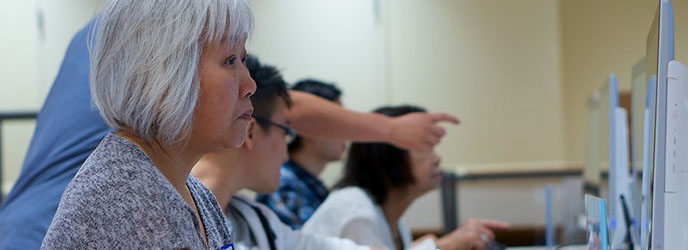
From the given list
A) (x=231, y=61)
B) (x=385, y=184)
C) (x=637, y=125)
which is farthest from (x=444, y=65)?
(x=231, y=61)

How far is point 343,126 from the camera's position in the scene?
1.88 meters

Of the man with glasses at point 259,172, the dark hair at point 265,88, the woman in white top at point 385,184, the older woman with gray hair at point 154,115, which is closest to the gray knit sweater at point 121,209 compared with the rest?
the older woman with gray hair at point 154,115

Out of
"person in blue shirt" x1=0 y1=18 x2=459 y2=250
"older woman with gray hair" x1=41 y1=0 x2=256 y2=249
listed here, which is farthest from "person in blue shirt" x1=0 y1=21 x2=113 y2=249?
"older woman with gray hair" x1=41 y1=0 x2=256 y2=249

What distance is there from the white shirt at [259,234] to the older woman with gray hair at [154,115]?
0.60 meters

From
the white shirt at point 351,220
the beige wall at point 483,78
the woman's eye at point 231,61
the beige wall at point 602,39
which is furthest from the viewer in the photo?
the beige wall at point 483,78

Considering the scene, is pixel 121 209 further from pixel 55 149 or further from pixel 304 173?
pixel 304 173

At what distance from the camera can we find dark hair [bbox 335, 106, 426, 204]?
2369 mm

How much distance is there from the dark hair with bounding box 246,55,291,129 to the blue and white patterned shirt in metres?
0.64

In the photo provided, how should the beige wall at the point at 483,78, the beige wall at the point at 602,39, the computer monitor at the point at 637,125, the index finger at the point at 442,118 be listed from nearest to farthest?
the beige wall at the point at 602,39
the computer monitor at the point at 637,125
the index finger at the point at 442,118
the beige wall at the point at 483,78

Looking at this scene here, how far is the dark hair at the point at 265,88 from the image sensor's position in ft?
5.43

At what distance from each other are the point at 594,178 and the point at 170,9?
218cm

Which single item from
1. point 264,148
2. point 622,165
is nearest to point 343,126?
point 264,148

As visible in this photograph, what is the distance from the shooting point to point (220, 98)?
898 mm

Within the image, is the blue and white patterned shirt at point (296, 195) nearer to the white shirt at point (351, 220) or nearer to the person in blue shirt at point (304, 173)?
the person in blue shirt at point (304, 173)
